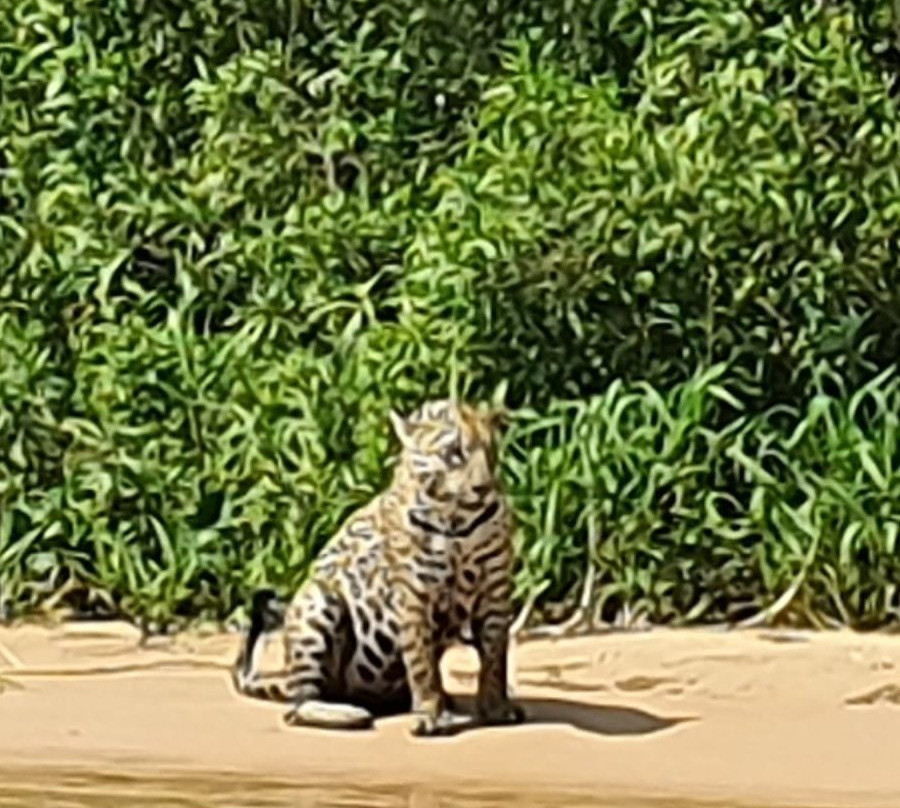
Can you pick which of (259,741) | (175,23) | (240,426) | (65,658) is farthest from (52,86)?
(259,741)

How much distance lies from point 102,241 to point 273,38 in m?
0.30

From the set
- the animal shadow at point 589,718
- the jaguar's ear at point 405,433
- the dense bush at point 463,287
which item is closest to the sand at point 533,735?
the animal shadow at point 589,718

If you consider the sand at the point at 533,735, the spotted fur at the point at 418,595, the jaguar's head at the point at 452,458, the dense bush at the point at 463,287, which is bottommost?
the sand at the point at 533,735

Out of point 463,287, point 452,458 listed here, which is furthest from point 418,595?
point 463,287

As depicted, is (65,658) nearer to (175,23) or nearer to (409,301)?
(409,301)

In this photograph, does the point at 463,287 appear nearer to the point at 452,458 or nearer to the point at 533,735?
the point at 452,458

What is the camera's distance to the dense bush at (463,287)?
2.25 meters

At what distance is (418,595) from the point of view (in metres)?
1.85

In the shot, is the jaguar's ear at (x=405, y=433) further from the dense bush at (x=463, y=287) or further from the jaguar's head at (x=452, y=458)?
the dense bush at (x=463, y=287)

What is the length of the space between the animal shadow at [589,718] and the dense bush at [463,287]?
0.24m

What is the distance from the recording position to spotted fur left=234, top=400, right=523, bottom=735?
6.08 ft

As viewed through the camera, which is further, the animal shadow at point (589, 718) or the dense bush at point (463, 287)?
the dense bush at point (463, 287)

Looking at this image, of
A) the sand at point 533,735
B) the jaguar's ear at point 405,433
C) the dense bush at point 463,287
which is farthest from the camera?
the dense bush at point 463,287

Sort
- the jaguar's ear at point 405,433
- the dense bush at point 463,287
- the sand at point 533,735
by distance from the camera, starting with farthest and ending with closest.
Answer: the dense bush at point 463,287 → the jaguar's ear at point 405,433 → the sand at point 533,735
